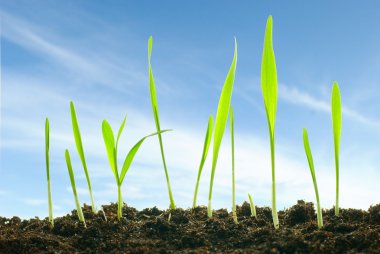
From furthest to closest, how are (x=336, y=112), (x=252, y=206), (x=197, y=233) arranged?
(x=252, y=206) → (x=336, y=112) → (x=197, y=233)

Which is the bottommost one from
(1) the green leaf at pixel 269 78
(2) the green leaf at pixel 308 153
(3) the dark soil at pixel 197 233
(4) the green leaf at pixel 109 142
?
(3) the dark soil at pixel 197 233

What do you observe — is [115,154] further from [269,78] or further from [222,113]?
[269,78]

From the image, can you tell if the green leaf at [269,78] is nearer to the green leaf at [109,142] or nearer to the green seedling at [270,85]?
the green seedling at [270,85]

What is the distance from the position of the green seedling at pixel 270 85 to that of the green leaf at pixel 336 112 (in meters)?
0.32

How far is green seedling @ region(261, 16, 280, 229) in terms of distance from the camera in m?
2.13

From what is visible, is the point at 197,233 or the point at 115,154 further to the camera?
the point at 115,154

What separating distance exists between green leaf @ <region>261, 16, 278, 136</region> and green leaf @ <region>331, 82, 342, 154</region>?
0.32 meters

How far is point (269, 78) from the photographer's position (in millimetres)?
2152

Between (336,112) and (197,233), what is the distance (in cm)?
83

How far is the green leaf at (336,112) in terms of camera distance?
2.32 m

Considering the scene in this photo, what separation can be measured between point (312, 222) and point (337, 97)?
1.86 ft

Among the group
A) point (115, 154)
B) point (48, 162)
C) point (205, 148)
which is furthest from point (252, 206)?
point (48, 162)

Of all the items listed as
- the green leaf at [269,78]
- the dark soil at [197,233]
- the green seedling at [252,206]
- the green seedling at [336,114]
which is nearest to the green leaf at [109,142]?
the dark soil at [197,233]

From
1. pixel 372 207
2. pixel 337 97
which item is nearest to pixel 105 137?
pixel 337 97
